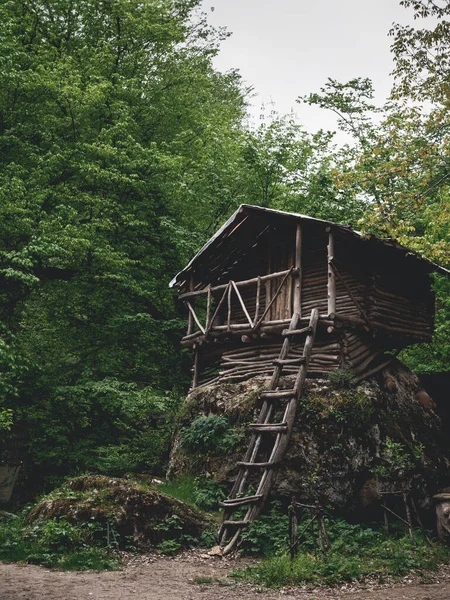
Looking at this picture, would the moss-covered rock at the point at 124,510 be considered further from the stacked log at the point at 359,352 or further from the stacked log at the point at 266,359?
the stacked log at the point at 359,352

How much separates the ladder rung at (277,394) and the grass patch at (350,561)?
280 cm

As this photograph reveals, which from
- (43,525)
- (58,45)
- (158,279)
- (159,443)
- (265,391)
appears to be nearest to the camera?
(43,525)

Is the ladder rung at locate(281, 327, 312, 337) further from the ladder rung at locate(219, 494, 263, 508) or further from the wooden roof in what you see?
the ladder rung at locate(219, 494, 263, 508)

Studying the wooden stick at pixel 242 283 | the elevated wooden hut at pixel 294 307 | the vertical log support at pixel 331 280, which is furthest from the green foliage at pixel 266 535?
the wooden stick at pixel 242 283

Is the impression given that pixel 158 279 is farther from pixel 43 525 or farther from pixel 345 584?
pixel 345 584

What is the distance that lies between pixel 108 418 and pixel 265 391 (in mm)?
8045

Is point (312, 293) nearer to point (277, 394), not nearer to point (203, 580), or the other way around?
point (277, 394)

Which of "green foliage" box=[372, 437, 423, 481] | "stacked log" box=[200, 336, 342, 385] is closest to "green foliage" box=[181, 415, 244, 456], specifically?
"stacked log" box=[200, 336, 342, 385]

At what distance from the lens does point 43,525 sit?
9.91 m

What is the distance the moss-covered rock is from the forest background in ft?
9.64

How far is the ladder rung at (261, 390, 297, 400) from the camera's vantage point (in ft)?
41.3

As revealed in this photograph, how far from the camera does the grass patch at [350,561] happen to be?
827 cm

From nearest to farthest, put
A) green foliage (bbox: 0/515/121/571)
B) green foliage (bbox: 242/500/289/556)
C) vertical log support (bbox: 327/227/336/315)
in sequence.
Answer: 1. green foliage (bbox: 0/515/121/571)
2. green foliage (bbox: 242/500/289/556)
3. vertical log support (bbox: 327/227/336/315)

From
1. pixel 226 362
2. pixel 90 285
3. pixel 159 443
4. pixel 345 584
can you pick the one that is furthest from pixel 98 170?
pixel 345 584
